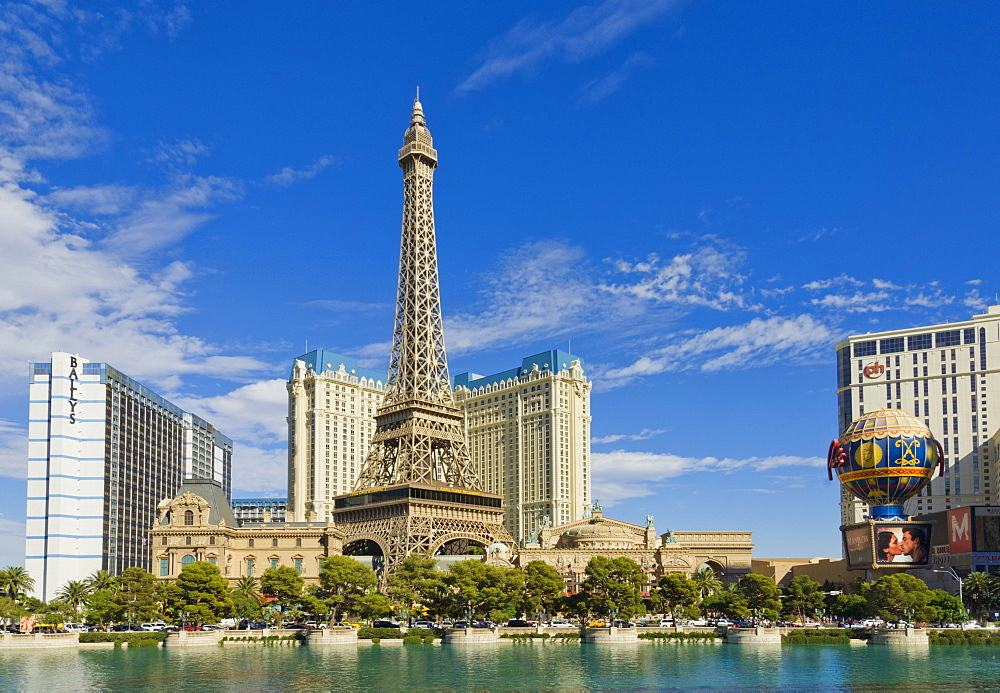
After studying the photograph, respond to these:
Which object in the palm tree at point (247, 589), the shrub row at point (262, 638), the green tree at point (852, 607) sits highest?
the palm tree at point (247, 589)

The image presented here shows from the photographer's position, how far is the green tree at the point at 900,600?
12056 cm

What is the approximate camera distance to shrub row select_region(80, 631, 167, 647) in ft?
375

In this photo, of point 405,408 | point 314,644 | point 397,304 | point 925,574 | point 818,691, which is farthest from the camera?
point 397,304

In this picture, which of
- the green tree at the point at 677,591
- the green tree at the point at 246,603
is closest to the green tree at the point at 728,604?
the green tree at the point at 677,591

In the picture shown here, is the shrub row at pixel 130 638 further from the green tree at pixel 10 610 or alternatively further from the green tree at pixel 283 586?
the green tree at pixel 283 586

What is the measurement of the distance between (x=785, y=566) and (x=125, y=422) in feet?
422

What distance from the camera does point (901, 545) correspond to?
497 ft

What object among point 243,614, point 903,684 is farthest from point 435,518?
point 903,684

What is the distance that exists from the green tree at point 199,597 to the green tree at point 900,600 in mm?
78729

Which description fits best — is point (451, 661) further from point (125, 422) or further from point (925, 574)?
point (125, 422)

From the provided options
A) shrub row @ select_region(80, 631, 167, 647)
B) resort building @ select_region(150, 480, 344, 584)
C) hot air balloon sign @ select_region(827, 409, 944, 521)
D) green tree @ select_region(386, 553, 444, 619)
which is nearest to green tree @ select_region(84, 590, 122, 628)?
→ shrub row @ select_region(80, 631, 167, 647)

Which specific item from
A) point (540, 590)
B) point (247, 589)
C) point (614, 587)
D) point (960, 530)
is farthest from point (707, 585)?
point (247, 589)

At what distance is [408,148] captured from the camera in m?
187

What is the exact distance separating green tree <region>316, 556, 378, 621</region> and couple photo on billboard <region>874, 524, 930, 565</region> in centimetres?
7650
